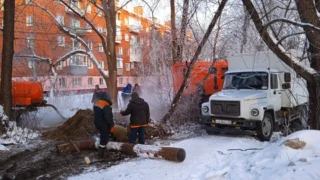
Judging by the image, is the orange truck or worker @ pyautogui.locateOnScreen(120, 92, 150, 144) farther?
the orange truck

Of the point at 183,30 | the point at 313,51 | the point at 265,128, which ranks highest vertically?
the point at 183,30

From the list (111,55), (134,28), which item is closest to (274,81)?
A: (111,55)

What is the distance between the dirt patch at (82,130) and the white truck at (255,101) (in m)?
1.74

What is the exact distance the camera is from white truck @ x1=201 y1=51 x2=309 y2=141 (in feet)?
31.9

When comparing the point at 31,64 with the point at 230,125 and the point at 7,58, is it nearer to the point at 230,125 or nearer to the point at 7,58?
the point at 7,58

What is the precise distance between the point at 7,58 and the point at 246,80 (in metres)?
9.23

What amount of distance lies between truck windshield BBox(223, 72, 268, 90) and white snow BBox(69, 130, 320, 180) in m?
3.57

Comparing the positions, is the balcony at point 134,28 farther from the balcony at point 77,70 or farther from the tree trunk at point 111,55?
the balcony at point 77,70

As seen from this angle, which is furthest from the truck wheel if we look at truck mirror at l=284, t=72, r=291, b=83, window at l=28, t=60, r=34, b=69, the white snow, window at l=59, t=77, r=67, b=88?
window at l=59, t=77, r=67, b=88

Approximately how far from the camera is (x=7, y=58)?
38.7ft

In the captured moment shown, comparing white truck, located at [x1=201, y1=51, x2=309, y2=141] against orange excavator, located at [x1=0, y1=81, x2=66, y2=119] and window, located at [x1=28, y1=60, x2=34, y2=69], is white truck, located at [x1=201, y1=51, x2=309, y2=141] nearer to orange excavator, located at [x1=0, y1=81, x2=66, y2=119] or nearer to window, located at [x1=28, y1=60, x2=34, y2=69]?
orange excavator, located at [x1=0, y1=81, x2=66, y2=119]

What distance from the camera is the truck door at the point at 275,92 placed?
10.5 metres

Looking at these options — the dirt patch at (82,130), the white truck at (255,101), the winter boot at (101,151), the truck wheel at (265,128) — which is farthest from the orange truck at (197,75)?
the winter boot at (101,151)

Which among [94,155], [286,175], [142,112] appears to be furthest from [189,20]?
[286,175]
